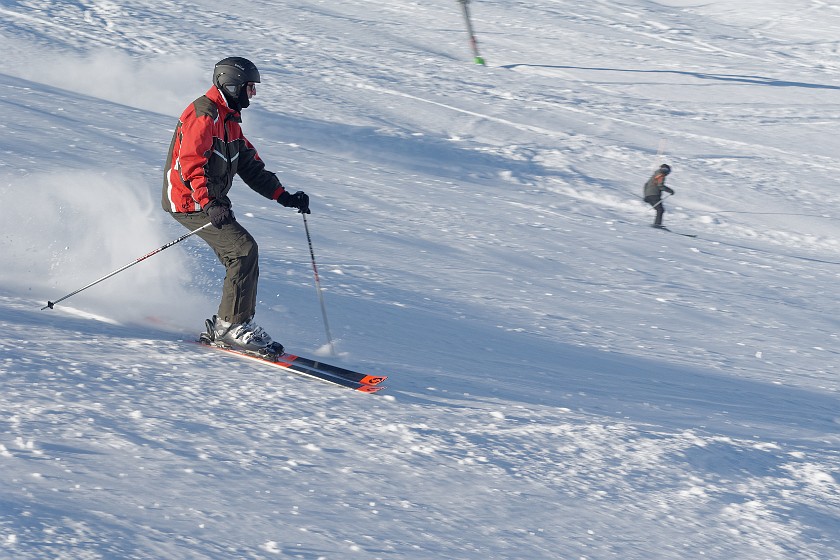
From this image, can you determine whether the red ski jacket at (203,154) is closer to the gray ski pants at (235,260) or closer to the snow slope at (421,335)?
the gray ski pants at (235,260)

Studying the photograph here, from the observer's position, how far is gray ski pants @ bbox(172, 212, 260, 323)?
5.23 m

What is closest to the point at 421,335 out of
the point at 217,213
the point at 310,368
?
the point at 310,368

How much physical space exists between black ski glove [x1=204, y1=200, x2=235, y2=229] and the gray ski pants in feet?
0.51

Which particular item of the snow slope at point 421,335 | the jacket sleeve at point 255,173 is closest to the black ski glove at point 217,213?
the jacket sleeve at point 255,173

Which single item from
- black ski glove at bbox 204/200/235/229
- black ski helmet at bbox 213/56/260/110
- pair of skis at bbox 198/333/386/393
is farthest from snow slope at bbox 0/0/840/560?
black ski helmet at bbox 213/56/260/110

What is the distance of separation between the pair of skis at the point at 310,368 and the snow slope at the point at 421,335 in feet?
0.34

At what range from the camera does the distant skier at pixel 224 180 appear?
4965 mm

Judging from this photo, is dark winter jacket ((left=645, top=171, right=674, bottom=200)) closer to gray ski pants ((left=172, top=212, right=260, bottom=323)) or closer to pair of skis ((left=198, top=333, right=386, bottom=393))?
pair of skis ((left=198, top=333, right=386, bottom=393))

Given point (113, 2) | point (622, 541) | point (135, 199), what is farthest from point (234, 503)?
point (113, 2)

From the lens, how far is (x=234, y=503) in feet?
11.5

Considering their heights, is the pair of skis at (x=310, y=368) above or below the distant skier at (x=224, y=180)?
below

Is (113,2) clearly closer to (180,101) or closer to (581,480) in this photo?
(180,101)

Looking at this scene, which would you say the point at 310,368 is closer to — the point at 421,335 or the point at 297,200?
the point at 297,200

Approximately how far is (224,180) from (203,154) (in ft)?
1.01
